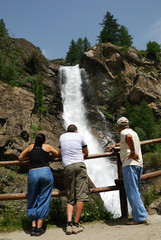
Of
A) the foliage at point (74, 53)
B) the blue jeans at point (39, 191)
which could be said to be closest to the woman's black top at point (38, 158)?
the blue jeans at point (39, 191)

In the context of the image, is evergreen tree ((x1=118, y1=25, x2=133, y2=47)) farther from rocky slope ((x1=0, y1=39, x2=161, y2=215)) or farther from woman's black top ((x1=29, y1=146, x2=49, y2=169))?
woman's black top ((x1=29, y1=146, x2=49, y2=169))

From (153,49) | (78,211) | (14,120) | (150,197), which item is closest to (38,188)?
(78,211)

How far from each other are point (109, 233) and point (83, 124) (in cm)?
2129

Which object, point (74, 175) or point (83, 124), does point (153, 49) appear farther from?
point (74, 175)

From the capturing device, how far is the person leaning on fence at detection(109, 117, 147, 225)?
393 cm

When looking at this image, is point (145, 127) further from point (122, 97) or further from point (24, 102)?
point (24, 102)

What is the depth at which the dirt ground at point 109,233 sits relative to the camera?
11.1ft

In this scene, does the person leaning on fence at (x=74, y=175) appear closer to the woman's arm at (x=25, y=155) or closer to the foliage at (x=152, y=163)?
the woman's arm at (x=25, y=155)

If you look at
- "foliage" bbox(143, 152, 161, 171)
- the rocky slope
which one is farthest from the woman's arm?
the rocky slope

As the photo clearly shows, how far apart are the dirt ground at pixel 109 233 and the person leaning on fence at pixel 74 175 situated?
22 cm

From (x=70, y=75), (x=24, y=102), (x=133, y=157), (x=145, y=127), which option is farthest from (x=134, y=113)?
(x=133, y=157)

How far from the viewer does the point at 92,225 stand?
4.38 m

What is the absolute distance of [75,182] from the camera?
166 inches

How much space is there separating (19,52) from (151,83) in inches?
838
